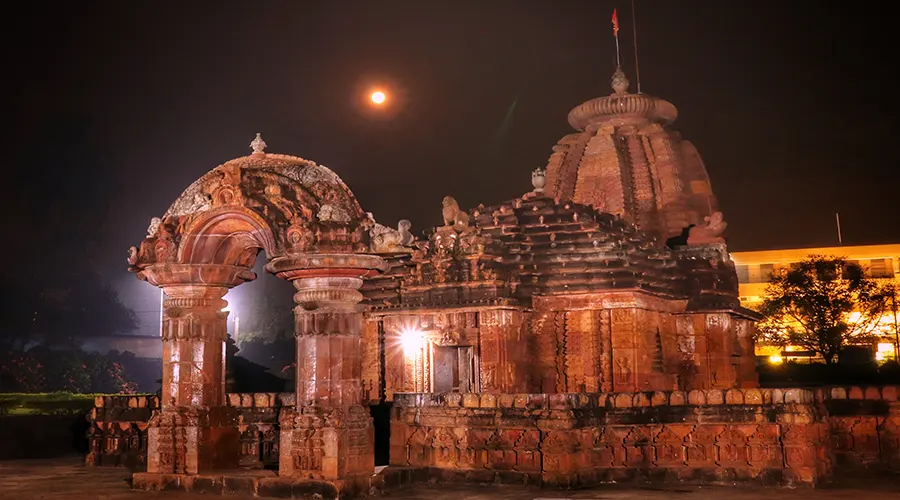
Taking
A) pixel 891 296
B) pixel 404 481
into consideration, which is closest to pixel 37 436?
pixel 404 481

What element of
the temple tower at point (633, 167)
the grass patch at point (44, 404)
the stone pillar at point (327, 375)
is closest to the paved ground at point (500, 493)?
the stone pillar at point (327, 375)

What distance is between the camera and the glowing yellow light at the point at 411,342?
81.2ft

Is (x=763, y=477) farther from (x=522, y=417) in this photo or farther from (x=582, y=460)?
(x=522, y=417)

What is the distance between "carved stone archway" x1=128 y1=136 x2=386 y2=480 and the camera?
45.1ft

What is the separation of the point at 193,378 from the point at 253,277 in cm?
197

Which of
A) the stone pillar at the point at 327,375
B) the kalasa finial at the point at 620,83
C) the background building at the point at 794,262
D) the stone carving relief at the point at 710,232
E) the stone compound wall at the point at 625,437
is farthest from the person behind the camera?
the background building at the point at 794,262

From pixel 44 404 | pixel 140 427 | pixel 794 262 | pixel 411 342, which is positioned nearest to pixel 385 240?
pixel 140 427

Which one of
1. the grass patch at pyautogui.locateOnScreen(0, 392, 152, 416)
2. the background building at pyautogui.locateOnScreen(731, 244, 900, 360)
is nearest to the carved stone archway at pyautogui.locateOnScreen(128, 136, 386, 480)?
the grass patch at pyautogui.locateOnScreen(0, 392, 152, 416)

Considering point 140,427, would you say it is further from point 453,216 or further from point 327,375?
point 453,216

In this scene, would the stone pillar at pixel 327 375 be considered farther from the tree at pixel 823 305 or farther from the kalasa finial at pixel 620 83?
the tree at pixel 823 305

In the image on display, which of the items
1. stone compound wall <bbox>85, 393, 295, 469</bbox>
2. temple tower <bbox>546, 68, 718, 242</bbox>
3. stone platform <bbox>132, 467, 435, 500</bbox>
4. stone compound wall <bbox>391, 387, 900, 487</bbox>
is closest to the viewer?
stone platform <bbox>132, 467, 435, 500</bbox>

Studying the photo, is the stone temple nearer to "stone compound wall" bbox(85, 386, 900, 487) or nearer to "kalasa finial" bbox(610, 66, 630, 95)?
"stone compound wall" bbox(85, 386, 900, 487)

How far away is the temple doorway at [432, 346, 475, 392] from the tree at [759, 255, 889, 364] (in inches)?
1046

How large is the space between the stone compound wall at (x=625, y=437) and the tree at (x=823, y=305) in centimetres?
3184
